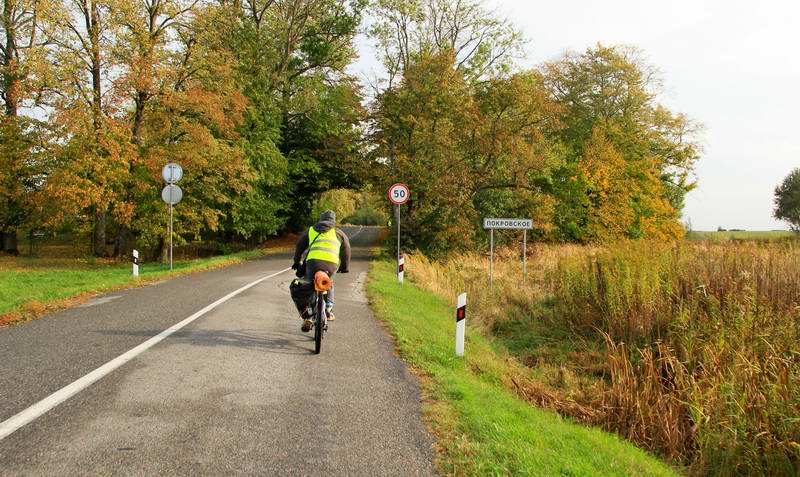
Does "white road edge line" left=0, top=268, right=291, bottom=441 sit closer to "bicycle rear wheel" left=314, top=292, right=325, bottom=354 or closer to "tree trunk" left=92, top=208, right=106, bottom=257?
"bicycle rear wheel" left=314, top=292, right=325, bottom=354

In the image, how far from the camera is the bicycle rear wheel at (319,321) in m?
6.55

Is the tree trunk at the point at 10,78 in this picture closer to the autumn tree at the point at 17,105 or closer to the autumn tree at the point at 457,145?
the autumn tree at the point at 17,105

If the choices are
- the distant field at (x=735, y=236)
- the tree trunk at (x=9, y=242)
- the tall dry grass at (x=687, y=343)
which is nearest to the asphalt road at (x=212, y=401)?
the tall dry grass at (x=687, y=343)

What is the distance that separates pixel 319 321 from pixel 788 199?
6763cm

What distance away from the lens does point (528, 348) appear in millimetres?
10766

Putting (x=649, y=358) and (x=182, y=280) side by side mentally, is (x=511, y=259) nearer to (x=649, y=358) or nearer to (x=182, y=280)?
(x=182, y=280)

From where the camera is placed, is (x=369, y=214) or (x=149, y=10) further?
(x=369, y=214)

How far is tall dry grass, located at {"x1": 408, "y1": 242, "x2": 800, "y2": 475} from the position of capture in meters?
5.45

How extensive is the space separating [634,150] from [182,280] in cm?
3264

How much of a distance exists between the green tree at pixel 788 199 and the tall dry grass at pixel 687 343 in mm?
55186

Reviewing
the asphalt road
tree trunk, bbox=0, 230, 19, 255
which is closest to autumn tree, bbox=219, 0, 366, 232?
tree trunk, bbox=0, 230, 19, 255

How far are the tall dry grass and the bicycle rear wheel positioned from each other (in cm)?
277

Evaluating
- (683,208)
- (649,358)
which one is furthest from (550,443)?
(683,208)

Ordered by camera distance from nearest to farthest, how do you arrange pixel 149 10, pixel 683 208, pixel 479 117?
pixel 149 10, pixel 479 117, pixel 683 208
